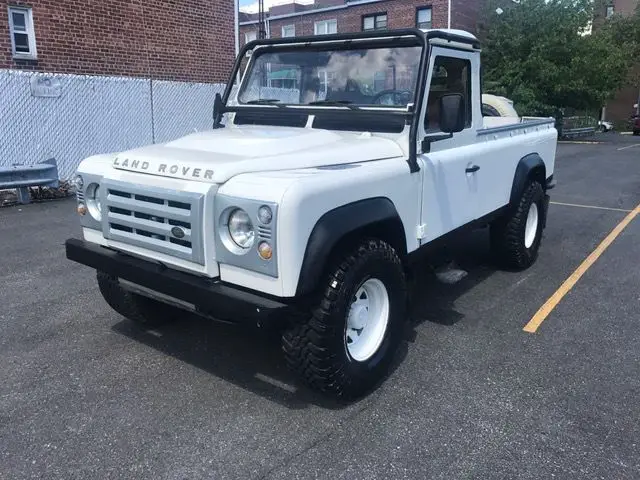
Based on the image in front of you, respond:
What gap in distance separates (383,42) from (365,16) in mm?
26131

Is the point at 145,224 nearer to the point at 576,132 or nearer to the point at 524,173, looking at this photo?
the point at 524,173

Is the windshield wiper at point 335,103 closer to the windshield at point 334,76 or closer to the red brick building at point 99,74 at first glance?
the windshield at point 334,76

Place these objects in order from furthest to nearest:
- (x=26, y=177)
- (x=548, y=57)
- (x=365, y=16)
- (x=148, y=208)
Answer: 1. (x=365, y=16)
2. (x=548, y=57)
3. (x=26, y=177)
4. (x=148, y=208)

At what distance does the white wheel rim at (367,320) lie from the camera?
11.4 ft

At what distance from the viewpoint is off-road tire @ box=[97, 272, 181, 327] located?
424 centimetres

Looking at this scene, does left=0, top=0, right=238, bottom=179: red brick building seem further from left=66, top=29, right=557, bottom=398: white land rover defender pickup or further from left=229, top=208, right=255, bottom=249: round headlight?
left=229, top=208, right=255, bottom=249: round headlight

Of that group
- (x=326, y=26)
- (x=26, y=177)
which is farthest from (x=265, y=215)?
(x=326, y=26)

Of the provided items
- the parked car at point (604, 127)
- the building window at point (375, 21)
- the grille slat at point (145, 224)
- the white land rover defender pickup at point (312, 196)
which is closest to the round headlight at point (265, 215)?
the white land rover defender pickup at point (312, 196)

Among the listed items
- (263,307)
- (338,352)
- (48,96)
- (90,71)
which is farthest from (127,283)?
(90,71)

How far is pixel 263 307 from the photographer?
9.46ft

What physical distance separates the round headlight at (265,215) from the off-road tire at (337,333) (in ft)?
1.71

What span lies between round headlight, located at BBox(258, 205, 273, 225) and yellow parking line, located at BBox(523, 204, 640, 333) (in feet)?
8.66

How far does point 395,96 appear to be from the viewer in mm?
4105

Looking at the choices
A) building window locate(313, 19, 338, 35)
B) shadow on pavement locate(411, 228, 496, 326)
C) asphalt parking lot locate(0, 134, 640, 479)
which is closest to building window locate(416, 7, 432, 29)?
building window locate(313, 19, 338, 35)
